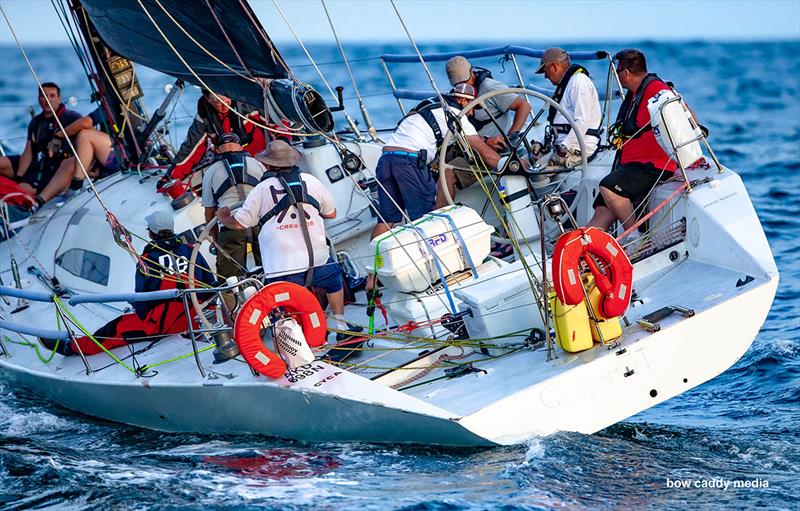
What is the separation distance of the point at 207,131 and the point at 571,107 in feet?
9.23

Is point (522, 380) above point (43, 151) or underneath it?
underneath

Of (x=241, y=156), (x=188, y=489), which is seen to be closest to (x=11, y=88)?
(x=241, y=156)

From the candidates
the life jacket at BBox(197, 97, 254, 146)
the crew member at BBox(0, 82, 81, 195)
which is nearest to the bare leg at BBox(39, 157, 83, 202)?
the crew member at BBox(0, 82, 81, 195)

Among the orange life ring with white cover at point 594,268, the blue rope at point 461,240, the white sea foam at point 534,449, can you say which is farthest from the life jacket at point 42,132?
the white sea foam at point 534,449

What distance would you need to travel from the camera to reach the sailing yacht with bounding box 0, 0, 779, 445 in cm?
583

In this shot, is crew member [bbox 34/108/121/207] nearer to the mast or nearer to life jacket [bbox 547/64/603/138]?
the mast

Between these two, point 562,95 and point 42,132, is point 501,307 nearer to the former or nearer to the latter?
point 562,95

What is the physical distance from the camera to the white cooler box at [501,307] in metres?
6.33

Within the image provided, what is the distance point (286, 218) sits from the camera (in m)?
6.60

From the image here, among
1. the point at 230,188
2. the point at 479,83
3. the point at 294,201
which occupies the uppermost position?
the point at 479,83

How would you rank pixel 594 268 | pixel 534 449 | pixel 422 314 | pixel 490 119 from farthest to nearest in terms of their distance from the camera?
pixel 490 119
pixel 422 314
pixel 594 268
pixel 534 449

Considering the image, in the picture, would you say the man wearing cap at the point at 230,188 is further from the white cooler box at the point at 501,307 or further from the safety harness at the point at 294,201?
the white cooler box at the point at 501,307

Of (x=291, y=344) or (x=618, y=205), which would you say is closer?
(x=291, y=344)

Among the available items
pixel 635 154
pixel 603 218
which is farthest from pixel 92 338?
pixel 635 154
